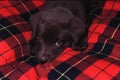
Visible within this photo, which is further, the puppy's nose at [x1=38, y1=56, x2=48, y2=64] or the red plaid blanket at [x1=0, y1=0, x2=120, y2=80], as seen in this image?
the puppy's nose at [x1=38, y1=56, x2=48, y2=64]

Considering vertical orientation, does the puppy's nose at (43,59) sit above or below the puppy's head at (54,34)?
below

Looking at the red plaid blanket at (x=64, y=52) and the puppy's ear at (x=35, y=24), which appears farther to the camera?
the puppy's ear at (x=35, y=24)

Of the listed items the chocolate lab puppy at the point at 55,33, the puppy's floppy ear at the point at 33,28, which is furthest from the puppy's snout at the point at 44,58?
the puppy's floppy ear at the point at 33,28

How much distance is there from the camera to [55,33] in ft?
5.62

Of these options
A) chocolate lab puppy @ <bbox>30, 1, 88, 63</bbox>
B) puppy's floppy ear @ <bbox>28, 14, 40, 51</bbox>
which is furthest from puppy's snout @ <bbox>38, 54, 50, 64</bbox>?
puppy's floppy ear @ <bbox>28, 14, 40, 51</bbox>

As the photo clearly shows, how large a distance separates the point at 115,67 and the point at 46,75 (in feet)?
1.33

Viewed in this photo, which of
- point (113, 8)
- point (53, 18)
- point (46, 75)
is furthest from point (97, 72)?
point (113, 8)

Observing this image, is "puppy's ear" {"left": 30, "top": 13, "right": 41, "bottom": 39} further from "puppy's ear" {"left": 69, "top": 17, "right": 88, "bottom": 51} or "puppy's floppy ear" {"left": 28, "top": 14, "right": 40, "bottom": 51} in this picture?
"puppy's ear" {"left": 69, "top": 17, "right": 88, "bottom": 51}

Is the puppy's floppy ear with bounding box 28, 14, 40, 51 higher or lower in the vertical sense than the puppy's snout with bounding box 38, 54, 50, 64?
higher

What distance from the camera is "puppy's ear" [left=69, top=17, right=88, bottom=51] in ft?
5.88

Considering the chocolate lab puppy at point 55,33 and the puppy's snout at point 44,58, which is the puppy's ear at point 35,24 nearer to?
the chocolate lab puppy at point 55,33

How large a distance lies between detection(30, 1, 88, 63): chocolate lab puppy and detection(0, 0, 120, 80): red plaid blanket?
0.05 metres

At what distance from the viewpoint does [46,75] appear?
1.65 metres

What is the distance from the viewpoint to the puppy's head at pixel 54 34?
173 cm
